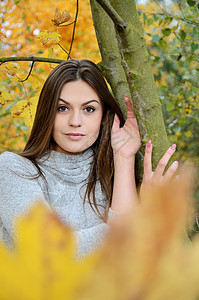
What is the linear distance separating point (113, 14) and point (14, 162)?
600mm

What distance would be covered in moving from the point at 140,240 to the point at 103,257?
0.04ft

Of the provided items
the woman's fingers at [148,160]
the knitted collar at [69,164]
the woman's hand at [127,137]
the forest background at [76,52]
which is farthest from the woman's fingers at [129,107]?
the forest background at [76,52]

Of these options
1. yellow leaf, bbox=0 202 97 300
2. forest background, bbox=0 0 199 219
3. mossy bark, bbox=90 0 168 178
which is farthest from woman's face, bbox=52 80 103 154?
yellow leaf, bbox=0 202 97 300

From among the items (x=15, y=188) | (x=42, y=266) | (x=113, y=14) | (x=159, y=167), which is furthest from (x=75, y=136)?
(x=42, y=266)

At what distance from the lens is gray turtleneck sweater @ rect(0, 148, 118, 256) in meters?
0.99

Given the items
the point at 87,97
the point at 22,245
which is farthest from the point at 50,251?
the point at 87,97

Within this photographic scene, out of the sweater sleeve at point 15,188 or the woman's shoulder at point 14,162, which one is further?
the woman's shoulder at point 14,162

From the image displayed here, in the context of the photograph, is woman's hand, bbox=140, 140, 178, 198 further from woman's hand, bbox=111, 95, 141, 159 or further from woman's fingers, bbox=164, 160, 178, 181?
woman's hand, bbox=111, 95, 141, 159

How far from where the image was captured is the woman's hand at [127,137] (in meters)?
1.08

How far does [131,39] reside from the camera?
0.82 metres

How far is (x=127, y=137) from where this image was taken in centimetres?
113

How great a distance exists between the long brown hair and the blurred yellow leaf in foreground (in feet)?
3.67

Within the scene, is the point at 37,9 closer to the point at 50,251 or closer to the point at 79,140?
the point at 79,140

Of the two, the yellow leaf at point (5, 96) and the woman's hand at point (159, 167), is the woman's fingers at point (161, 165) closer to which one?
the woman's hand at point (159, 167)
